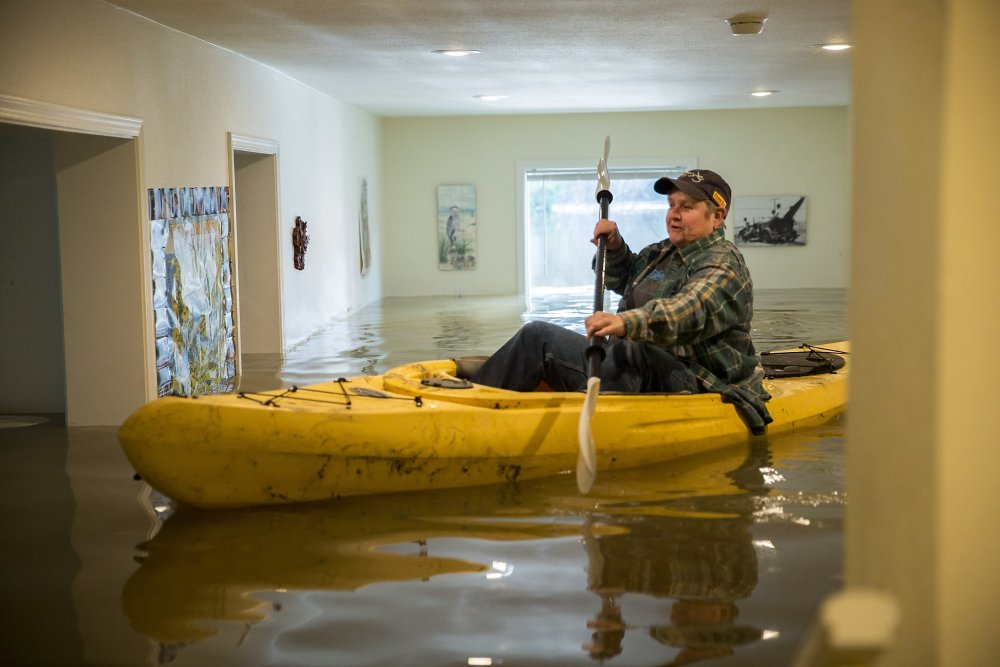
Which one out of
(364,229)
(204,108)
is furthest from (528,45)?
(364,229)

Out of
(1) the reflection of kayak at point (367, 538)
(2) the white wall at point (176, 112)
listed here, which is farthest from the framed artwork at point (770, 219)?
(1) the reflection of kayak at point (367, 538)

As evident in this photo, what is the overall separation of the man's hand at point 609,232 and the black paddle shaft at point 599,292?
21 millimetres

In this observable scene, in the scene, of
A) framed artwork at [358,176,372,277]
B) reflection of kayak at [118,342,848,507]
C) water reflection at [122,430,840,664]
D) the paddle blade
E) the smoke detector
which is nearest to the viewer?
water reflection at [122,430,840,664]

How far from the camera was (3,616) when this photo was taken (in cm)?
293

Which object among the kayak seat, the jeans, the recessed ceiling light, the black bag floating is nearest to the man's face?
the jeans

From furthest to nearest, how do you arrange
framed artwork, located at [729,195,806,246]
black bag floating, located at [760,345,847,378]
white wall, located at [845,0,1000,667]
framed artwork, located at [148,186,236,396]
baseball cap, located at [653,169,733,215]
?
framed artwork, located at [729,195,806,246] → framed artwork, located at [148,186,236,396] → black bag floating, located at [760,345,847,378] → baseball cap, located at [653,169,733,215] → white wall, located at [845,0,1000,667]

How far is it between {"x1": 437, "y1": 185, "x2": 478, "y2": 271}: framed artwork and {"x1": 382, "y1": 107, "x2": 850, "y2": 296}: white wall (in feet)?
0.32

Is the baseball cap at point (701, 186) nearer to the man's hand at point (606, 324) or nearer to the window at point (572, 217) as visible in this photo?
the man's hand at point (606, 324)

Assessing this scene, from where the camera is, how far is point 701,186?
4613 millimetres

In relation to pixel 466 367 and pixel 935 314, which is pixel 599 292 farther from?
pixel 935 314

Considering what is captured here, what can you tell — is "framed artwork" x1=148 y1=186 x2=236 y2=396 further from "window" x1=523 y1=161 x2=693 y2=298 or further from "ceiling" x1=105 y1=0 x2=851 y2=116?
"window" x1=523 y1=161 x2=693 y2=298

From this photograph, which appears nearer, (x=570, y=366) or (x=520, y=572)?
(x=520, y=572)

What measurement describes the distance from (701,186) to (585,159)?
1058cm

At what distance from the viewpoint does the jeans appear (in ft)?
15.2
